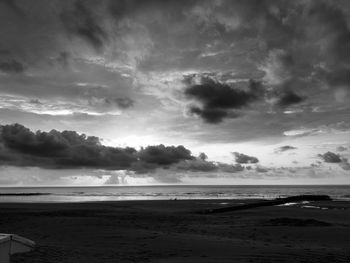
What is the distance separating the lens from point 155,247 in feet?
46.5

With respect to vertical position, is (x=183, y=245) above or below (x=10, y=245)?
below

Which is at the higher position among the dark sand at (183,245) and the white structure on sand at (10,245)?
the white structure on sand at (10,245)

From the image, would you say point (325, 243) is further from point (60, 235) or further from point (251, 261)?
point (60, 235)

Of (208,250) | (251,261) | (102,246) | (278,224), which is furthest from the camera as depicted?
(278,224)

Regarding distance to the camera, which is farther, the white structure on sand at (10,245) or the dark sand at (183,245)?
the dark sand at (183,245)

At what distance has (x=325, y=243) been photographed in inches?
634

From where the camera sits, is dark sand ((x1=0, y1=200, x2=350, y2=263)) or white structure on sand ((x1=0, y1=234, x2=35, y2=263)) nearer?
white structure on sand ((x1=0, y1=234, x2=35, y2=263))

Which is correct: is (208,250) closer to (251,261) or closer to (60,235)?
(251,261)

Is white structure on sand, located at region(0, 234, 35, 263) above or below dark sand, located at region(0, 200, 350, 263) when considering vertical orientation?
above

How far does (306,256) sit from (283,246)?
215 cm

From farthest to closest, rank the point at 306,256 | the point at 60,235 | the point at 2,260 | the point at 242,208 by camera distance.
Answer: the point at 242,208, the point at 60,235, the point at 306,256, the point at 2,260

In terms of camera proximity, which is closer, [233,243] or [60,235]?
[233,243]

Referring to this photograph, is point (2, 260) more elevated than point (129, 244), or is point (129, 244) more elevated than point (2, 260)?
point (2, 260)

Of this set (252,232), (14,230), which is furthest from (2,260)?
(14,230)
